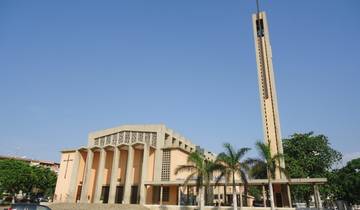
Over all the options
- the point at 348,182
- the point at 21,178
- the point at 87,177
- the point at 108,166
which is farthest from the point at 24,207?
the point at 348,182

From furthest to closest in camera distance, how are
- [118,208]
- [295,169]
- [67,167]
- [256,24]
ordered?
[67,167] < [256,24] < [295,169] < [118,208]

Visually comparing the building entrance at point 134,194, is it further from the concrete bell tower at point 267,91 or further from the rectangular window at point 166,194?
the concrete bell tower at point 267,91

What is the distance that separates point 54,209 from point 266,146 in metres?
29.0

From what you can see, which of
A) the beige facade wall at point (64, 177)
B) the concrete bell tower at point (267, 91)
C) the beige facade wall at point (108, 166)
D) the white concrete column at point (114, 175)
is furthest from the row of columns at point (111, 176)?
the concrete bell tower at point (267, 91)

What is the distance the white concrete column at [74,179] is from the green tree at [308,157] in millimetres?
34831

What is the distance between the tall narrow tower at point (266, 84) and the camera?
3875 centimetres

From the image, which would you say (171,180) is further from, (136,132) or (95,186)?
(95,186)

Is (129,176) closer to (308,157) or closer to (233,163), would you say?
(233,163)

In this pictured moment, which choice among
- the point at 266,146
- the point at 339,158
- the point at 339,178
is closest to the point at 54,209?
the point at 266,146

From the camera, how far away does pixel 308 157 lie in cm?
4628

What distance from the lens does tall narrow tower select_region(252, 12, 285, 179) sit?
38750 millimetres

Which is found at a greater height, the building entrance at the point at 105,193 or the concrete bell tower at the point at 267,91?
the concrete bell tower at the point at 267,91

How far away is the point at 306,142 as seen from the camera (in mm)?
47469

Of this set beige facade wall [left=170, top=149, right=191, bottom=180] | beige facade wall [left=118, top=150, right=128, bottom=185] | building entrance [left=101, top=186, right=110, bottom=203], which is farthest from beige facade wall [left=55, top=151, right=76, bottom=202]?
beige facade wall [left=170, top=149, right=191, bottom=180]
